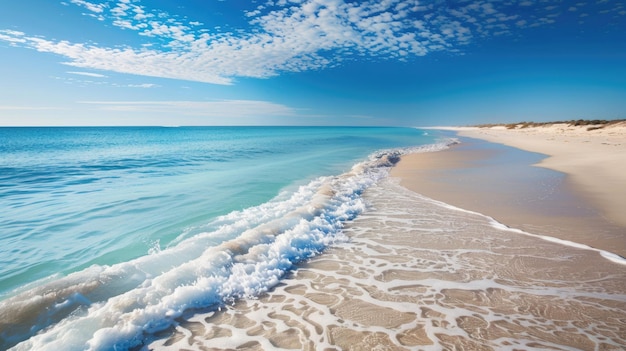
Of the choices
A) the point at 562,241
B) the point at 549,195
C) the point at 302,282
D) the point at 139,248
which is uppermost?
the point at 549,195

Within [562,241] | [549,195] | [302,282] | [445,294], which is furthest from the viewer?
[549,195]

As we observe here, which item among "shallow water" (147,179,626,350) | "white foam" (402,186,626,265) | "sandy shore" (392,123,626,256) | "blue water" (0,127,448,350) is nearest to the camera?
"shallow water" (147,179,626,350)

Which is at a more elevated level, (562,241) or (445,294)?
(562,241)

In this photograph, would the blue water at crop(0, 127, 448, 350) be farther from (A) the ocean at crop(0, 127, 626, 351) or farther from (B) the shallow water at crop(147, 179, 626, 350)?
(B) the shallow water at crop(147, 179, 626, 350)

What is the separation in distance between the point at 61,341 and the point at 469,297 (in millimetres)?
5306

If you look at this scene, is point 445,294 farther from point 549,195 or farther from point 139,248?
point 549,195

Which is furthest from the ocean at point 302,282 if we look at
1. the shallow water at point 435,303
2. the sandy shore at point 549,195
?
the sandy shore at point 549,195

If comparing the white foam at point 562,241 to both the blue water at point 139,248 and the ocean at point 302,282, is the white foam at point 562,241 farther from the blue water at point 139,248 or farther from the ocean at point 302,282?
the blue water at point 139,248

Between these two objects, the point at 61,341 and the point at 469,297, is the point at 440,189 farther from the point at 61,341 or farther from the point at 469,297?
the point at 61,341

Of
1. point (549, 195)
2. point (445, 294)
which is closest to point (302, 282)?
point (445, 294)

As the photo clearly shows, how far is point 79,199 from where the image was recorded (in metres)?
11.1

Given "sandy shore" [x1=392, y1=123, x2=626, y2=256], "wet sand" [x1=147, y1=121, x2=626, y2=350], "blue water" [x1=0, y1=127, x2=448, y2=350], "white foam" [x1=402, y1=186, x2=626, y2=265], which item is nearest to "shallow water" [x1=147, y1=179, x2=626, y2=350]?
"wet sand" [x1=147, y1=121, x2=626, y2=350]

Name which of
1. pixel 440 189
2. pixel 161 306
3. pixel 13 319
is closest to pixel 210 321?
pixel 161 306

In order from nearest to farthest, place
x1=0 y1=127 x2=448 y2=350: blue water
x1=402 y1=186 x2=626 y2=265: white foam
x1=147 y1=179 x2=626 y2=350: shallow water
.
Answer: x1=147 y1=179 x2=626 y2=350: shallow water < x1=0 y1=127 x2=448 y2=350: blue water < x1=402 y1=186 x2=626 y2=265: white foam
